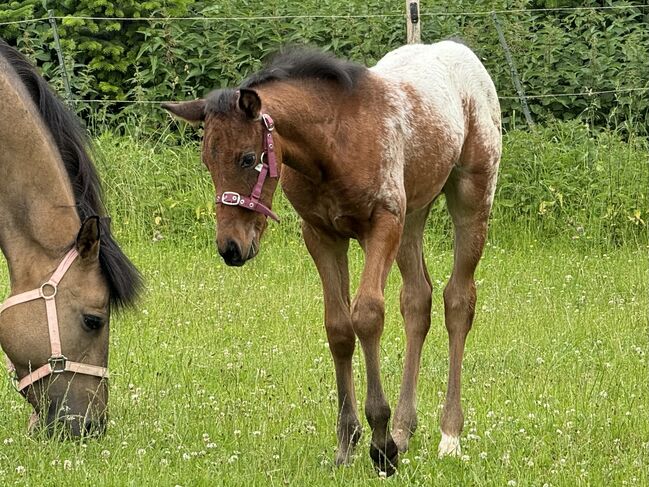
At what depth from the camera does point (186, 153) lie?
12352 mm

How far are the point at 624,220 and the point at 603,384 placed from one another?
15.7 ft

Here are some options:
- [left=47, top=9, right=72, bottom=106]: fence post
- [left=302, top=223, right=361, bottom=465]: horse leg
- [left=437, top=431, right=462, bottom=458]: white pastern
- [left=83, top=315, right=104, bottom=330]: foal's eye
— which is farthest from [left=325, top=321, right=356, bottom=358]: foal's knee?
[left=47, top=9, right=72, bottom=106]: fence post

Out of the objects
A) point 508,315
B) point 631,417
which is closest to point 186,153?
point 508,315

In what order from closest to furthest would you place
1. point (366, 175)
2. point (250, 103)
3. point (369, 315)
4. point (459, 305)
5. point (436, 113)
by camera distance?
point (250, 103)
point (369, 315)
point (366, 175)
point (436, 113)
point (459, 305)

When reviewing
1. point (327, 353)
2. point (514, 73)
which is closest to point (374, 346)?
point (327, 353)

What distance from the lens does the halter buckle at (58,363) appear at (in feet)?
19.3

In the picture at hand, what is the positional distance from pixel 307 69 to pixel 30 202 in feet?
4.86

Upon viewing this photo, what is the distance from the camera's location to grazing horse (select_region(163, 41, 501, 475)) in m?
5.24

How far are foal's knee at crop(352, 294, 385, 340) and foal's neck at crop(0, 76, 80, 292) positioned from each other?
1490 millimetres

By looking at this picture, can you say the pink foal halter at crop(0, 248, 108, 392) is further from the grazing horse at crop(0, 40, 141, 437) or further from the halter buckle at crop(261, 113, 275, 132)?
the halter buckle at crop(261, 113, 275, 132)

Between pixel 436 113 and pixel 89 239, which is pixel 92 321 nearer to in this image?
pixel 89 239

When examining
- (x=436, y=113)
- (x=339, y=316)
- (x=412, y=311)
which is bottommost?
(x=412, y=311)

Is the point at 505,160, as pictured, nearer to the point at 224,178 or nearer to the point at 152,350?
the point at 152,350

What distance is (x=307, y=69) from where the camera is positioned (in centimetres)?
580
